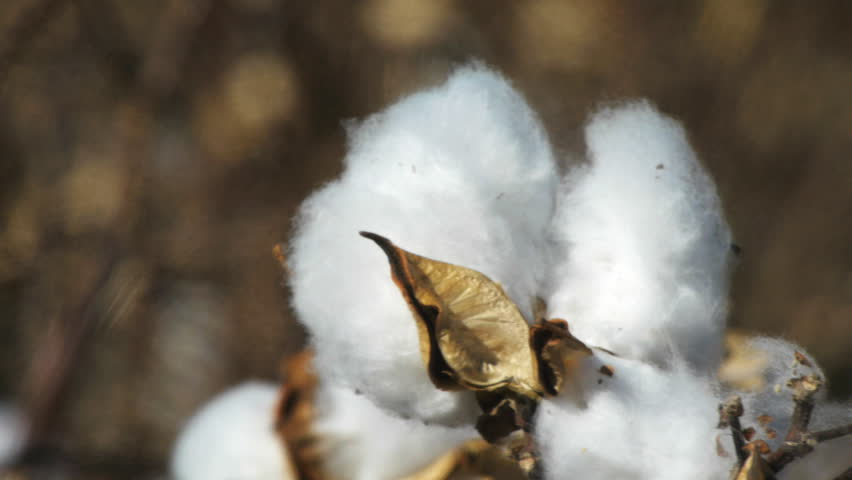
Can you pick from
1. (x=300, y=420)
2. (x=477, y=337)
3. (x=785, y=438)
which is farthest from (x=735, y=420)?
(x=300, y=420)

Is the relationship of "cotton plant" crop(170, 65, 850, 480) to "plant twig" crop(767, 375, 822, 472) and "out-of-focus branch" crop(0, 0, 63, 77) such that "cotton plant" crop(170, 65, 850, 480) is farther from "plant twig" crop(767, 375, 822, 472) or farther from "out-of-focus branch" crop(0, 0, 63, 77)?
"out-of-focus branch" crop(0, 0, 63, 77)

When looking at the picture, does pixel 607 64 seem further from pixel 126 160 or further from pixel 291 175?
pixel 126 160

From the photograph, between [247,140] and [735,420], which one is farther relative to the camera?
[247,140]

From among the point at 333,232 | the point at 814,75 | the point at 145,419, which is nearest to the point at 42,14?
the point at 145,419

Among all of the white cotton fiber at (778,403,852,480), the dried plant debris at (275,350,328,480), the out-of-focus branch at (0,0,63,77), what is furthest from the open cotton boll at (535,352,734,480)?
the out-of-focus branch at (0,0,63,77)

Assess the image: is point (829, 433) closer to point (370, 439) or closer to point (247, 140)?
point (370, 439)

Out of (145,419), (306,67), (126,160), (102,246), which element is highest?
(306,67)

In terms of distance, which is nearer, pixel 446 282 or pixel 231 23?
pixel 446 282
